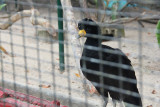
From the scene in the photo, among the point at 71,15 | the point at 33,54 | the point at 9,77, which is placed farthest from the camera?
the point at 33,54

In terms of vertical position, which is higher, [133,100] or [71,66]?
[71,66]

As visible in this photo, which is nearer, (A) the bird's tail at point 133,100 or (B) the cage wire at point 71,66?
(B) the cage wire at point 71,66

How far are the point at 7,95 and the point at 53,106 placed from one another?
505 millimetres

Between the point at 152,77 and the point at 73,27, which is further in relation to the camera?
the point at 152,77

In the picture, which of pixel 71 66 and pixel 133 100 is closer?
pixel 71 66

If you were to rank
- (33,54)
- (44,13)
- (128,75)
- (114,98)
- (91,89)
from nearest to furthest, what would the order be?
(128,75), (114,98), (91,89), (33,54), (44,13)

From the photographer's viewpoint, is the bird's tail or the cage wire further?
the bird's tail

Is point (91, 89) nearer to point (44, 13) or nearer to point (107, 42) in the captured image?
point (107, 42)

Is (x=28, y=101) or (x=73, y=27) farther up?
(x=73, y=27)

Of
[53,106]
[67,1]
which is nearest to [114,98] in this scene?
[53,106]

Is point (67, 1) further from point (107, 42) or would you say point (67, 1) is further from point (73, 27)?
point (107, 42)

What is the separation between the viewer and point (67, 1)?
3316 mm

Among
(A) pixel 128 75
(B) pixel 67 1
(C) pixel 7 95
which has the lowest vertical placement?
(C) pixel 7 95

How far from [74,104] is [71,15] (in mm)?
1068
